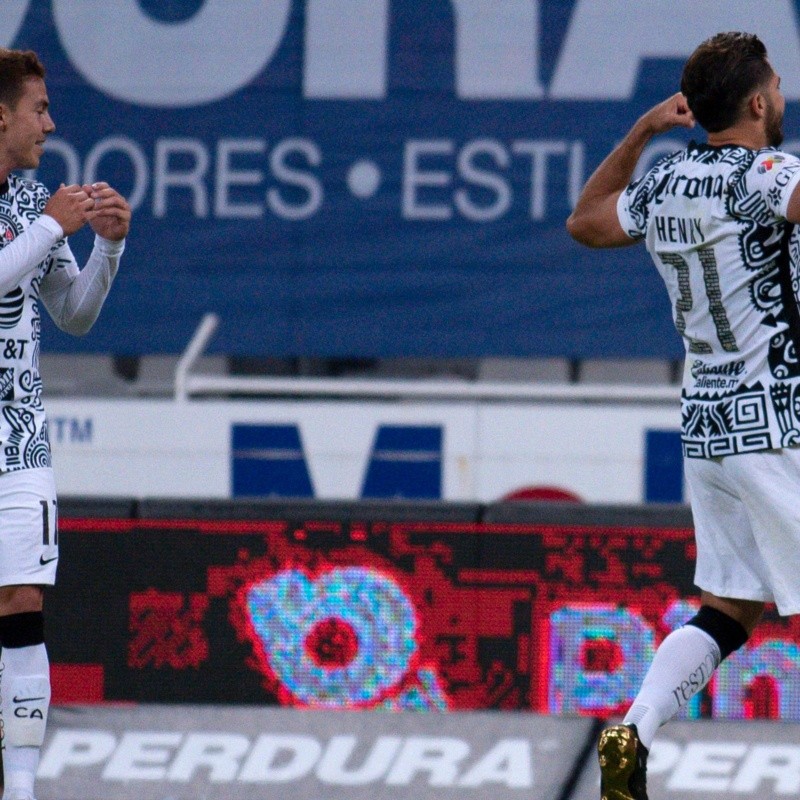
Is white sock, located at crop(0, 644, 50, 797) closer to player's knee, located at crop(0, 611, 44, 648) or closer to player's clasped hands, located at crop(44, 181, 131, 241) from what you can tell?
player's knee, located at crop(0, 611, 44, 648)

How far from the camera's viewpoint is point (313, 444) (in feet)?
24.4

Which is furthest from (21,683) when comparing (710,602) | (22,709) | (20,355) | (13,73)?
(710,602)

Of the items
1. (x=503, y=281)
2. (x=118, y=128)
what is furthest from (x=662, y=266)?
(x=118, y=128)

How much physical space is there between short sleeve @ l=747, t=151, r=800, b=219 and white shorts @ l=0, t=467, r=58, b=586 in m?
1.77

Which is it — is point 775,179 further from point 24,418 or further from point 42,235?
point 24,418

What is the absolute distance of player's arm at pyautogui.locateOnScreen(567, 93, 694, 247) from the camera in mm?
3787

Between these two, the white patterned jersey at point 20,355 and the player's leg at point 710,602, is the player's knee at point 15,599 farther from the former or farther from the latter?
the player's leg at point 710,602

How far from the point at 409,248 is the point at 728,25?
1.74m

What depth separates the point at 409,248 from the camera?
25.3 ft

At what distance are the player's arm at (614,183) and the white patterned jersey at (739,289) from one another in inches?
5.8

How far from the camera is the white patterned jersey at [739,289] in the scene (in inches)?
141

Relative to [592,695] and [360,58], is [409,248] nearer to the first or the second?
[360,58]

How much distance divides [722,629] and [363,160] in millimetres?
4354

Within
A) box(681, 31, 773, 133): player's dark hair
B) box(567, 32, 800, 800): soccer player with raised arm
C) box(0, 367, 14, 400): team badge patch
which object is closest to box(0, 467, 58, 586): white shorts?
box(0, 367, 14, 400): team badge patch
